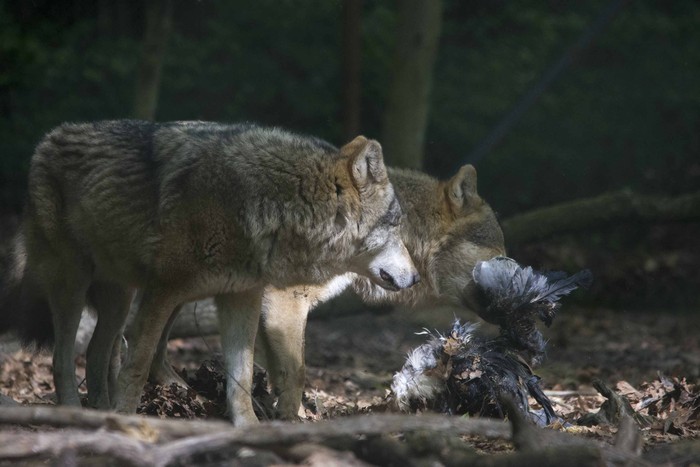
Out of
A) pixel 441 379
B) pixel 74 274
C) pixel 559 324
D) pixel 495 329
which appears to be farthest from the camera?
pixel 559 324

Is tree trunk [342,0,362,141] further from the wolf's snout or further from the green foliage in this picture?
the wolf's snout

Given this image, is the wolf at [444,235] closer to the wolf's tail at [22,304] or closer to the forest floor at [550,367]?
the forest floor at [550,367]

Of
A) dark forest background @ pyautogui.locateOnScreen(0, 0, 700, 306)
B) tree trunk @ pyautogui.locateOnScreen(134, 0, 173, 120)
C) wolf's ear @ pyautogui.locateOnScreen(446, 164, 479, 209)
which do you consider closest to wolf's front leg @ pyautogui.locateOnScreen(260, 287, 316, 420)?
wolf's ear @ pyautogui.locateOnScreen(446, 164, 479, 209)

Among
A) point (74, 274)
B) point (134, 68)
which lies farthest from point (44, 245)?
point (134, 68)

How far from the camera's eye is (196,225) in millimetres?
5133

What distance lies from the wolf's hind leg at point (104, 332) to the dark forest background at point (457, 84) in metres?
7.14

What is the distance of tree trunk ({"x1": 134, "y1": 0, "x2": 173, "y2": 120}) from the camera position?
10.2 m

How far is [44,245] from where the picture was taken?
19.6ft

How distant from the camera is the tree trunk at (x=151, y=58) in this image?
1020 cm

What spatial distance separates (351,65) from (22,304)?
6517mm

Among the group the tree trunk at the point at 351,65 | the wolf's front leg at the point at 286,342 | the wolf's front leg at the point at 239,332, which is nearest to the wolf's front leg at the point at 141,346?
the wolf's front leg at the point at 239,332

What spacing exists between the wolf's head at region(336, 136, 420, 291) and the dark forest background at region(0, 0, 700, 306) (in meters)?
7.56

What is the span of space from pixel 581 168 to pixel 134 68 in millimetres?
6576

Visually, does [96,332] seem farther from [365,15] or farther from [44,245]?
[365,15]
